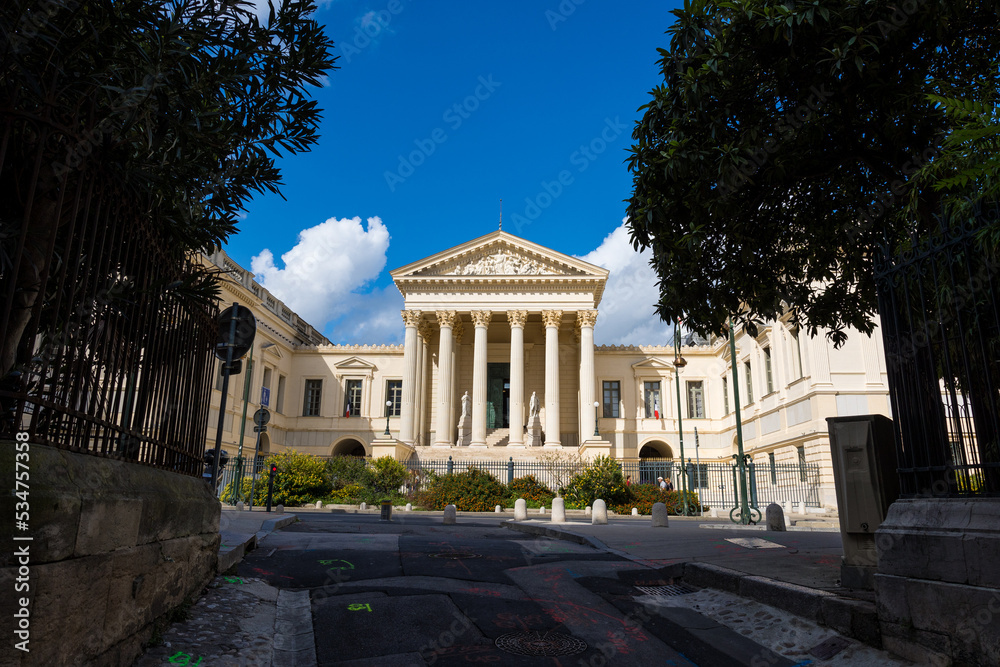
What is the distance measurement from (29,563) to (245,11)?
3.41 meters

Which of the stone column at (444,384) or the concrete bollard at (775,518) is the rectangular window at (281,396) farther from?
the concrete bollard at (775,518)

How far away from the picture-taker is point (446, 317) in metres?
37.4

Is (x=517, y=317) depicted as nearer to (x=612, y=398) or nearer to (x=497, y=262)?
(x=497, y=262)

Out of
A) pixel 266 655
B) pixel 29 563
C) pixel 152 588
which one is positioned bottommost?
pixel 266 655

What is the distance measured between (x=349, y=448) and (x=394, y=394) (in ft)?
17.8

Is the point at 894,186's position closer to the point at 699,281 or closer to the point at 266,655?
the point at 699,281

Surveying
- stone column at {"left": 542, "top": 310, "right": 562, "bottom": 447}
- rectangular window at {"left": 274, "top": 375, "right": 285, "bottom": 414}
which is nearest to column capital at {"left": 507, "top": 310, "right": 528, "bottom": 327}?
stone column at {"left": 542, "top": 310, "right": 562, "bottom": 447}

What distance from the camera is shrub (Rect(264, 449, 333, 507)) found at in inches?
956

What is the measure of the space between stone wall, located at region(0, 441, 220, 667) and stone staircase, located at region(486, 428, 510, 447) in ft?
112

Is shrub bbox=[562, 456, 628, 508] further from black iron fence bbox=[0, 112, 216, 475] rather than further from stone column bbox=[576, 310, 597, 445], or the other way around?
black iron fence bbox=[0, 112, 216, 475]

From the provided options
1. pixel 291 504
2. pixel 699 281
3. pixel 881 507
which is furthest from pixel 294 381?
pixel 881 507

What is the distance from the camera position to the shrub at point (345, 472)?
27172 millimetres

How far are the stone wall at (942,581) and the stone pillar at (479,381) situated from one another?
103ft

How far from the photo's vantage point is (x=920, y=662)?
383cm
